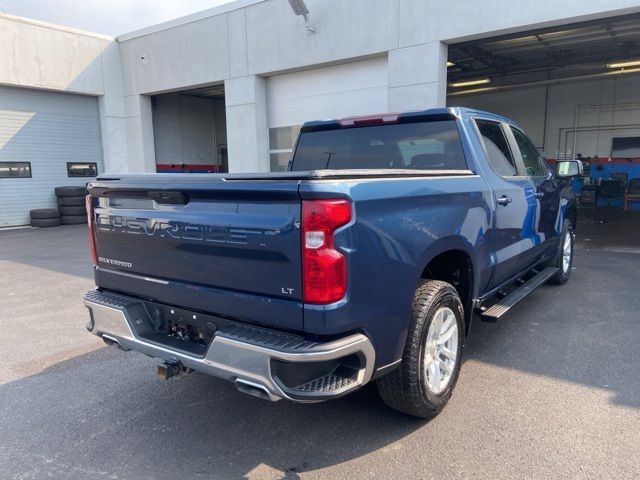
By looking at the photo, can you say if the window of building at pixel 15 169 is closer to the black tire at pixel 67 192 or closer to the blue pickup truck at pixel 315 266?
the black tire at pixel 67 192

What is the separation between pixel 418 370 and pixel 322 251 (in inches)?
42.3

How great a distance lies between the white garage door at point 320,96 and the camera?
10.9 metres

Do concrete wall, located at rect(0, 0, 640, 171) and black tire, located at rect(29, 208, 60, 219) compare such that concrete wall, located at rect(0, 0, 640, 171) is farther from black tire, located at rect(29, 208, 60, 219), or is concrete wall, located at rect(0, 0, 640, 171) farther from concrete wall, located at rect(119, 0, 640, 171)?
black tire, located at rect(29, 208, 60, 219)

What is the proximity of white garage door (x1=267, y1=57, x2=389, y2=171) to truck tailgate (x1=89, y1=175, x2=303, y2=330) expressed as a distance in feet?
28.3

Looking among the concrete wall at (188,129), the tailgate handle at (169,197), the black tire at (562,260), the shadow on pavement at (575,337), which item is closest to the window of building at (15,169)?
the concrete wall at (188,129)

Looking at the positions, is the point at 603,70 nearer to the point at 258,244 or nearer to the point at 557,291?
the point at 557,291

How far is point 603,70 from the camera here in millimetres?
16125

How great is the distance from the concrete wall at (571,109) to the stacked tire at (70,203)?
15922 mm

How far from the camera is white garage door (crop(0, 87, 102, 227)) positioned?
1423 cm

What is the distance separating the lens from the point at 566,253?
629cm

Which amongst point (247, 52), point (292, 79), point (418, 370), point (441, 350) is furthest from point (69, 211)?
point (418, 370)

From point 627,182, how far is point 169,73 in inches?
643

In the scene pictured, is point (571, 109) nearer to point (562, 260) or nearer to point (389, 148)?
point (562, 260)

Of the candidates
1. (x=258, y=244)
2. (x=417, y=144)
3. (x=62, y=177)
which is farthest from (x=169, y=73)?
(x=258, y=244)
